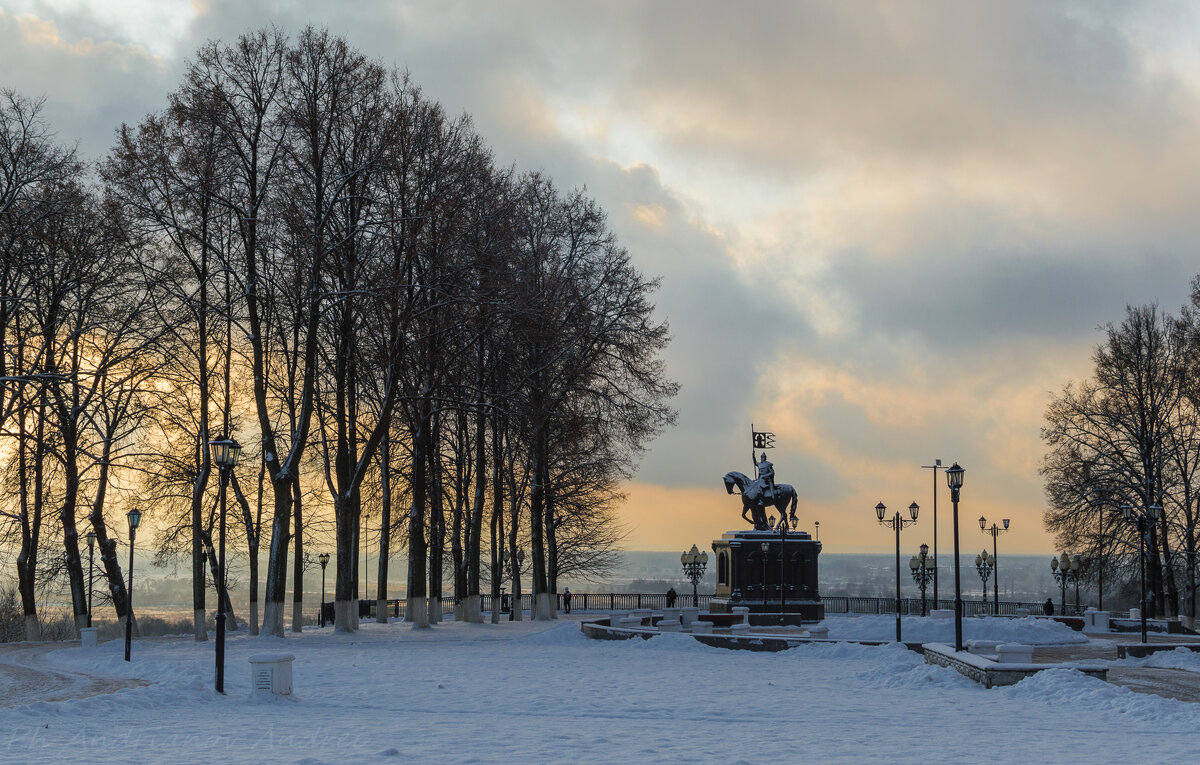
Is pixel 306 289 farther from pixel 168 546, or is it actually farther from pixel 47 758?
pixel 47 758

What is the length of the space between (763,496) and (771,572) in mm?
3157

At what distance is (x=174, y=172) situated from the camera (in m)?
30.2

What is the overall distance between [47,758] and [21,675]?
11209 millimetres

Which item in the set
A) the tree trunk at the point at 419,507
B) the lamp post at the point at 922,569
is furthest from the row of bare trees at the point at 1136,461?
the tree trunk at the point at 419,507

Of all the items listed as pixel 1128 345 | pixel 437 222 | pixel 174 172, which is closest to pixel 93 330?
pixel 174 172

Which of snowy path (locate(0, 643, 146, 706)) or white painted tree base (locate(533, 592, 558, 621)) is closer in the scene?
snowy path (locate(0, 643, 146, 706))

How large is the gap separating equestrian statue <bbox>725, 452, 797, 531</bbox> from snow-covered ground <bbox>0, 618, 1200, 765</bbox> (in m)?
19.8

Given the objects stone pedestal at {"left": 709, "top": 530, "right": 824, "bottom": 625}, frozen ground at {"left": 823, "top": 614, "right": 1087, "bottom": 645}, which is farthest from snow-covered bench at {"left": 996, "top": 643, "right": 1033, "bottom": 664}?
stone pedestal at {"left": 709, "top": 530, "right": 824, "bottom": 625}

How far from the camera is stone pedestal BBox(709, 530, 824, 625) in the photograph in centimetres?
4581

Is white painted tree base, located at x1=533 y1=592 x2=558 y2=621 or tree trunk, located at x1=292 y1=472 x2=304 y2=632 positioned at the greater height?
tree trunk, located at x1=292 y1=472 x2=304 y2=632

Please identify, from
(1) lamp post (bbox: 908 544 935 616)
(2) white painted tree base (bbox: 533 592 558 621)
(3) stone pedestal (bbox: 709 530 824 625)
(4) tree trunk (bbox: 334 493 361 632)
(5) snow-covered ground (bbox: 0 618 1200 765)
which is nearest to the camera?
(5) snow-covered ground (bbox: 0 618 1200 765)

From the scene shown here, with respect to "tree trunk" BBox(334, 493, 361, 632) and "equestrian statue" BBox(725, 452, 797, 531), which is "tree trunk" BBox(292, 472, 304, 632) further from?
"equestrian statue" BBox(725, 452, 797, 531)

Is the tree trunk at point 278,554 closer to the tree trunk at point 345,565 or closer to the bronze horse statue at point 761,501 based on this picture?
the tree trunk at point 345,565

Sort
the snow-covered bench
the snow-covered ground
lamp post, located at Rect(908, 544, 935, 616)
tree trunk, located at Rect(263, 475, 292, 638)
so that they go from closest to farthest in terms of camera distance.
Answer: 1. the snow-covered ground
2. the snow-covered bench
3. tree trunk, located at Rect(263, 475, 292, 638)
4. lamp post, located at Rect(908, 544, 935, 616)
